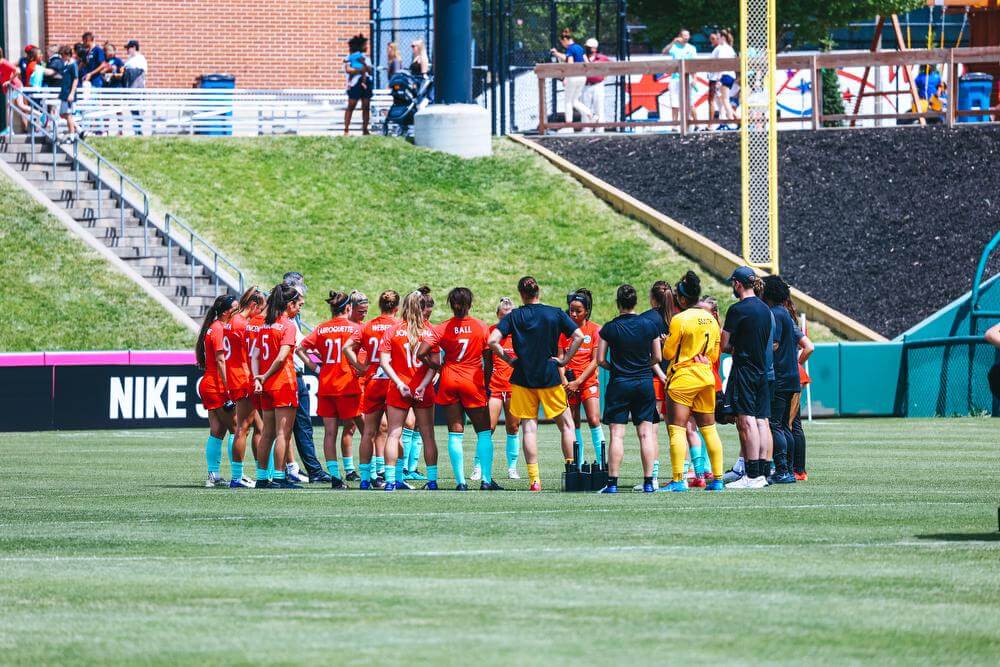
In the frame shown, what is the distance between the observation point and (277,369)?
619 inches

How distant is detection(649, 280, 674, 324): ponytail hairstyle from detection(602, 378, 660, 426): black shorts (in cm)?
79

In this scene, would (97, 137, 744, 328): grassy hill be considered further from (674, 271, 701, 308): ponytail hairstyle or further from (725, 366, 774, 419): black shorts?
(674, 271, 701, 308): ponytail hairstyle

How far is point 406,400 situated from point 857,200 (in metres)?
22.0

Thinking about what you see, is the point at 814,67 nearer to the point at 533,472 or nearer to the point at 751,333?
the point at 751,333

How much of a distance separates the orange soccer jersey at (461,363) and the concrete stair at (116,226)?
16079 mm

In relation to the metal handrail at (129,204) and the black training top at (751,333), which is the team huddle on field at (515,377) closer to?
the black training top at (751,333)

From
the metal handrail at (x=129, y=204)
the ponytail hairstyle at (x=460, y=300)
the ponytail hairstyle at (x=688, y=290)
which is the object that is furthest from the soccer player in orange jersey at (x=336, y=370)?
the metal handrail at (x=129, y=204)

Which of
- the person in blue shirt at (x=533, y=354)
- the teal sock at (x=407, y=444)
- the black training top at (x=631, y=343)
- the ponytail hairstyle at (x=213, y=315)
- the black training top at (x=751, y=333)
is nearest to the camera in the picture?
the black training top at (x=631, y=343)

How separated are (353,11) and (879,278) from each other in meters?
16.7

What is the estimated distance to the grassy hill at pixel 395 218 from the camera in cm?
3356

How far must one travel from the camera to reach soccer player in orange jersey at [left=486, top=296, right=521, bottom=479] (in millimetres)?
A: 17197

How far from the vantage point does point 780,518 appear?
12352 mm

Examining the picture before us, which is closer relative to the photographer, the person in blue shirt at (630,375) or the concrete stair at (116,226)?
the person in blue shirt at (630,375)

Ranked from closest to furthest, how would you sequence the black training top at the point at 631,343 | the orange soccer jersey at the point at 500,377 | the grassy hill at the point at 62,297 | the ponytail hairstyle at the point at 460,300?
1. the black training top at the point at 631,343
2. the ponytail hairstyle at the point at 460,300
3. the orange soccer jersey at the point at 500,377
4. the grassy hill at the point at 62,297
